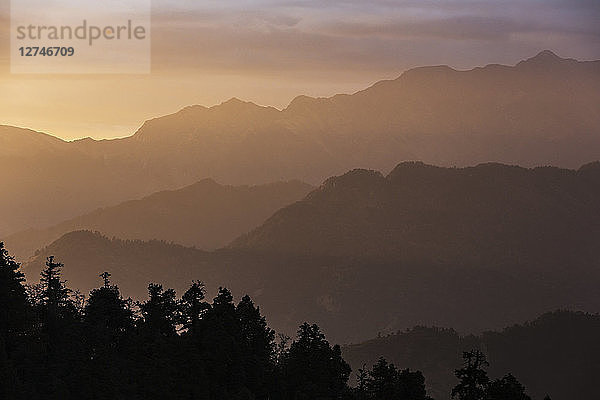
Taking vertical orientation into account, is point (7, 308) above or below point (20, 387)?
above

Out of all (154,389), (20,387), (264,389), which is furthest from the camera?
(264,389)

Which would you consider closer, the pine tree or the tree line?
the tree line

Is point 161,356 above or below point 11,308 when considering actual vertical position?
below

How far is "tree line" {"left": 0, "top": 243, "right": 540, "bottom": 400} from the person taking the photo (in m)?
74.4

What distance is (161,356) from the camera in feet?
259

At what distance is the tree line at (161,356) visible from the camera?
244 feet

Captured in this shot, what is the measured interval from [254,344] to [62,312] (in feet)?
63.3

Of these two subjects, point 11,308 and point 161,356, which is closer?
point 11,308

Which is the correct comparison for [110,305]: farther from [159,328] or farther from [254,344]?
[254,344]

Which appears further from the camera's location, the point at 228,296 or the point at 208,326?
the point at 228,296

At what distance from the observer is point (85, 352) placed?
7894 centimetres

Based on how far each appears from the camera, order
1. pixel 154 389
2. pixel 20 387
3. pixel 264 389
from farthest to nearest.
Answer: pixel 264 389 → pixel 154 389 → pixel 20 387

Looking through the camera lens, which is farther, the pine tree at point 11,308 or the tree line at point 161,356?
the pine tree at point 11,308

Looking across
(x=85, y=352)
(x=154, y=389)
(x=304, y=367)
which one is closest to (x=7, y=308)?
(x=85, y=352)
